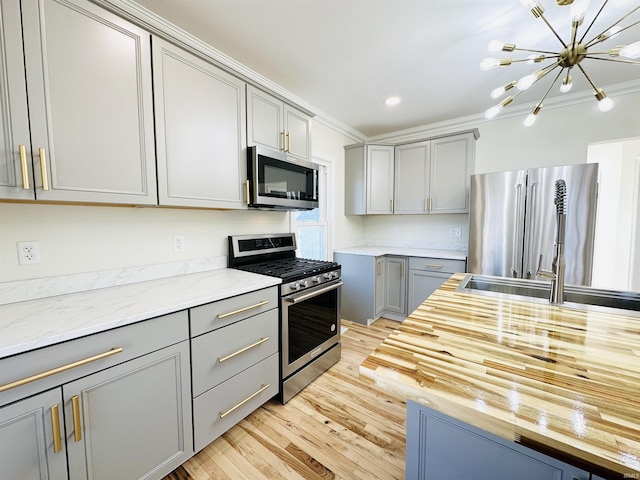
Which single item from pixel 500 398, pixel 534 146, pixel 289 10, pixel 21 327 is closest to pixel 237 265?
pixel 21 327

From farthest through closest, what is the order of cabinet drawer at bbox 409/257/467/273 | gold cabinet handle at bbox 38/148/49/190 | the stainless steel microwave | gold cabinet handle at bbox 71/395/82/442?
1. cabinet drawer at bbox 409/257/467/273
2. the stainless steel microwave
3. gold cabinet handle at bbox 38/148/49/190
4. gold cabinet handle at bbox 71/395/82/442

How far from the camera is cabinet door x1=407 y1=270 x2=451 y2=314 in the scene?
2928 millimetres

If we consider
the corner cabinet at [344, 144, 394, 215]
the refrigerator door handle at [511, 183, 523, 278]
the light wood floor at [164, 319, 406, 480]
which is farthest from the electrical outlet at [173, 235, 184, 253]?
the refrigerator door handle at [511, 183, 523, 278]

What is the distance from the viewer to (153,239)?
172cm

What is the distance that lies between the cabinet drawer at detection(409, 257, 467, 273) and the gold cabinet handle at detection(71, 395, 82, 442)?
2.94m

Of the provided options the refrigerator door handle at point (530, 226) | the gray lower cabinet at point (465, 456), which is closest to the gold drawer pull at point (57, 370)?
the gray lower cabinet at point (465, 456)

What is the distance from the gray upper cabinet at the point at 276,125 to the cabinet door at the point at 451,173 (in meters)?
1.68

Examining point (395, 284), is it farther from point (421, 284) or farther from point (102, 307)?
point (102, 307)

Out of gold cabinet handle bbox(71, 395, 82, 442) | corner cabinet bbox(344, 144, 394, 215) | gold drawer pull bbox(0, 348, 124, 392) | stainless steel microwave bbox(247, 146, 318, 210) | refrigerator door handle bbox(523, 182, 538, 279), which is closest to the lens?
gold drawer pull bbox(0, 348, 124, 392)

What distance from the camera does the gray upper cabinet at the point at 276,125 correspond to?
76.5 inches

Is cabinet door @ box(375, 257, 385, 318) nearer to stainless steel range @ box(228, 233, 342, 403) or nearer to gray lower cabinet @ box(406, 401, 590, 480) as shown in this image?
stainless steel range @ box(228, 233, 342, 403)

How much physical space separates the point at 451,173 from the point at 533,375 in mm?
2839

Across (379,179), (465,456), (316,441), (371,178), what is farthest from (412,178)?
(465,456)

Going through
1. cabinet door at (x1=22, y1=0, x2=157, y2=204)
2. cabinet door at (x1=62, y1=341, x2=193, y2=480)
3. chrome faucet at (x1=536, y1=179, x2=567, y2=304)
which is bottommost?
cabinet door at (x1=62, y1=341, x2=193, y2=480)
